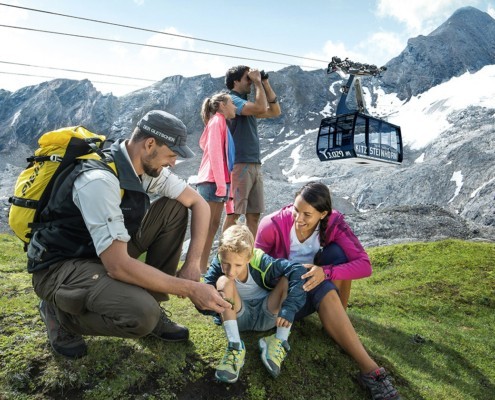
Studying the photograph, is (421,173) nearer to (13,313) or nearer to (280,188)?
(280,188)

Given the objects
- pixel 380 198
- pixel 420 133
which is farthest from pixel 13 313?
pixel 420 133

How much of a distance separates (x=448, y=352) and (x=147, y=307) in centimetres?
680

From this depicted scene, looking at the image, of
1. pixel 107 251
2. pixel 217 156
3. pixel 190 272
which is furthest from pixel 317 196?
pixel 107 251

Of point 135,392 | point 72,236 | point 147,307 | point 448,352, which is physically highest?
point 72,236

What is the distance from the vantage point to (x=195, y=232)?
214 inches

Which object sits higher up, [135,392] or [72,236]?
[72,236]

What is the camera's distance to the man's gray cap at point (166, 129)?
15.1ft

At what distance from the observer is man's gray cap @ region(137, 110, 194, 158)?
459 centimetres

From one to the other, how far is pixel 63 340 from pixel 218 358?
1.79 meters

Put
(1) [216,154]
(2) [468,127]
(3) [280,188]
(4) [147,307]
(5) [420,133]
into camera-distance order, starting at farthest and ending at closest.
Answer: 1. (5) [420,133]
2. (2) [468,127]
3. (3) [280,188]
4. (1) [216,154]
5. (4) [147,307]

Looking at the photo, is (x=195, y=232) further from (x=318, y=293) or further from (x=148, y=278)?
(x=318, y=293)

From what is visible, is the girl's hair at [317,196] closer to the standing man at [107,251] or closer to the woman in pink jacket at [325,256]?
the woman in pink jacket at [325,256]

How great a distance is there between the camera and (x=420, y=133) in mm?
181500

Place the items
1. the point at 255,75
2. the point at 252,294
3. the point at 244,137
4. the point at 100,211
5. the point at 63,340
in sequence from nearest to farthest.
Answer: the point at 100,211, the point at 63,340, the point at 252,294, the point at 255,75, the point at 244,137
